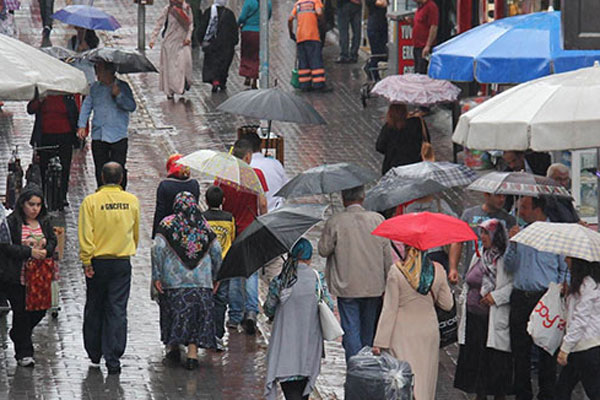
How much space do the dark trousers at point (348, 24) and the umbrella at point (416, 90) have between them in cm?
976

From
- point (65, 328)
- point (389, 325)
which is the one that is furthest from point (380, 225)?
point (65, 328)

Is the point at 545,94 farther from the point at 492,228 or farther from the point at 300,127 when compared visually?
the point at 300,127

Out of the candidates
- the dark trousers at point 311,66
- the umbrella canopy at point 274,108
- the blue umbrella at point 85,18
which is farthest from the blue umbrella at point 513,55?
the dark trousers at point 311,66

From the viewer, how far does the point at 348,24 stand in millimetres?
27203

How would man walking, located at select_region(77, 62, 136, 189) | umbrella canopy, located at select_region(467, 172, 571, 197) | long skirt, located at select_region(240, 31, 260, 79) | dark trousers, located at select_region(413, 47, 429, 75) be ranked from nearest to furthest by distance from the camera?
umbrella canopy, located at select_region(467, 172, 571, 197) < man walking, located at select_region(77, 62, 136, 189) < dark trousers, located at select_region(413, 47, 429, 75) < long skirt, located at select_region(240, 31, 260, 79)

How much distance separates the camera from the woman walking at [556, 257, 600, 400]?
10938 millimetres

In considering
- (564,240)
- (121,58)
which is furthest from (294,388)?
(121,58)

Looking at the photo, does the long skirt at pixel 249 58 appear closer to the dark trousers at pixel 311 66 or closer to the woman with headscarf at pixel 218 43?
the woman with headscarf at pixel 218 43

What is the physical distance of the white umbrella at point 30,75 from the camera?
13359mm

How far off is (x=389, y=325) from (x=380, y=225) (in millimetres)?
728

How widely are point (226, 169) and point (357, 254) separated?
1605 mm

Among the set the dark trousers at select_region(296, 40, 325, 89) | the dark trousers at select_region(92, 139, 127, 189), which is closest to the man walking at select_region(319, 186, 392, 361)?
the dark trousers at select_region(92, 139, 127, 189)

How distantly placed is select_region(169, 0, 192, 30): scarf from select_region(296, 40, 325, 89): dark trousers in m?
1.93

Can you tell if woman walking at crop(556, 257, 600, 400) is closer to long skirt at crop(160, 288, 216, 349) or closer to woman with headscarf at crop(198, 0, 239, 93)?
long skirt at crop(160, 288, 216, 349)
